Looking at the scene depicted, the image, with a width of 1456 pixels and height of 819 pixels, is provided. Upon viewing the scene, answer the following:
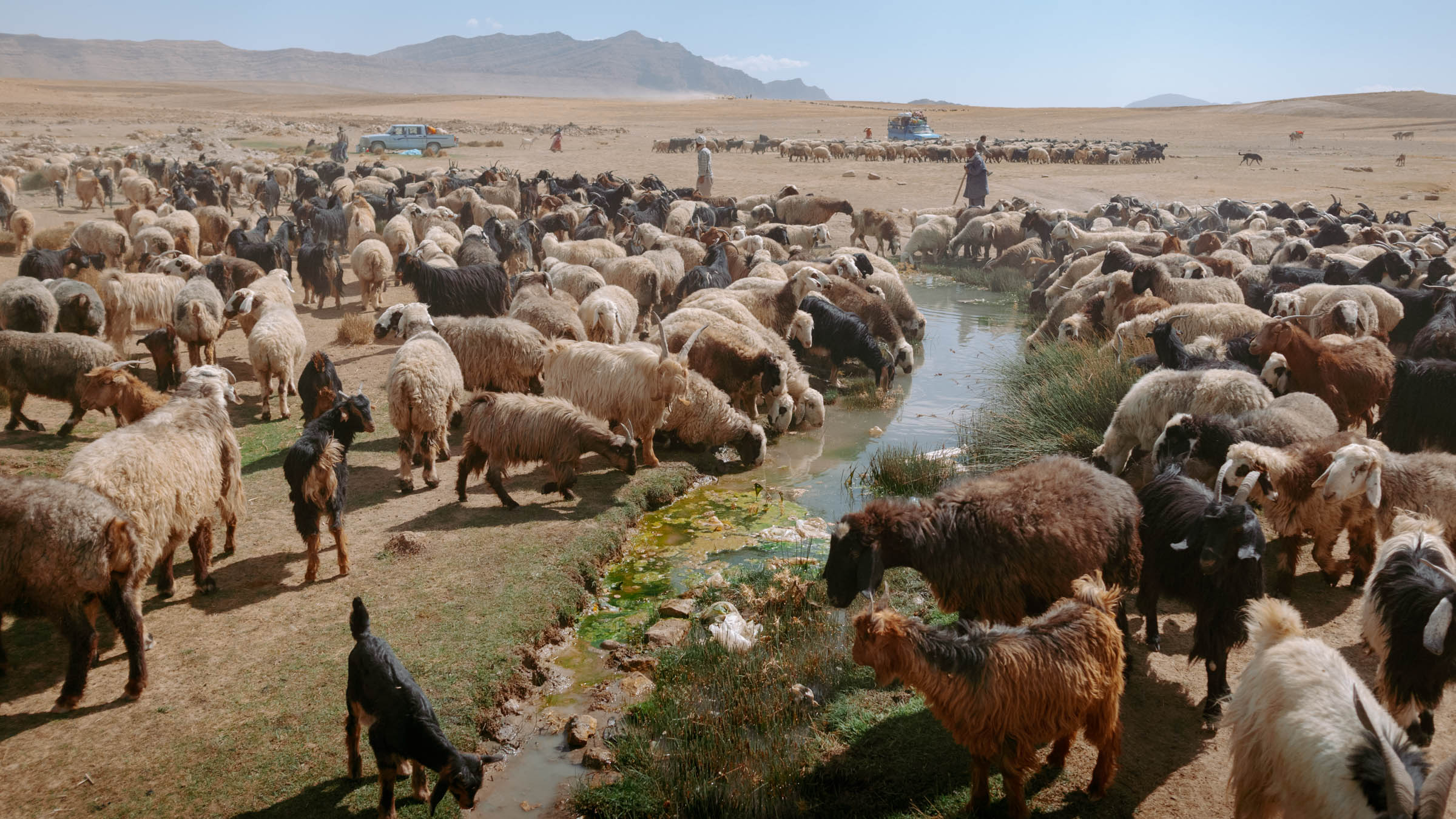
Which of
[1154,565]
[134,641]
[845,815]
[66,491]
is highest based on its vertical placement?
[66,491]

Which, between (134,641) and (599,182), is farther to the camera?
(599,182)

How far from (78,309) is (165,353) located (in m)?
1.71

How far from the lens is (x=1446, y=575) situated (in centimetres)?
468

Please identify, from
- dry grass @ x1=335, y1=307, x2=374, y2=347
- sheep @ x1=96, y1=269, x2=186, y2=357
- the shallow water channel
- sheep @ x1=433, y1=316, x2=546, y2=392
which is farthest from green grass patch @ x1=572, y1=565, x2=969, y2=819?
sheep @ x1=96, y1=269, x2=186, y2=357

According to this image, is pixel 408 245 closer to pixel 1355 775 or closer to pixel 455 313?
→ pixel 455 313

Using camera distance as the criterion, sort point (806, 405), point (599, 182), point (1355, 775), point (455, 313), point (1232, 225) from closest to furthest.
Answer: point (1355, 775) < point (806, 405) < point (455, 313) < point (1232, 225) < point (599, 182)

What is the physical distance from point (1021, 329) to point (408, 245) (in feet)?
36.1

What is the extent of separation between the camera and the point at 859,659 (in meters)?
4.23

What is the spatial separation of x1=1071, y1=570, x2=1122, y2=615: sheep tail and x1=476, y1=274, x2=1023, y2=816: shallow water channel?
2659 mm

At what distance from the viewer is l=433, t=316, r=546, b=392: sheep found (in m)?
9.89

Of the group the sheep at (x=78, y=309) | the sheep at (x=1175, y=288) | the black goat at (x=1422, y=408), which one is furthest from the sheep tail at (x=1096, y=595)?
the sheep at (x=78, y=309)

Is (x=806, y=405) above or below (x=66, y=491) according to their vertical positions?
below

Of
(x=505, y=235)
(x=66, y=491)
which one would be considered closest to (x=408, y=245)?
(x=505, y=235)

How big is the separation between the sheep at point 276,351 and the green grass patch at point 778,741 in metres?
6.07
